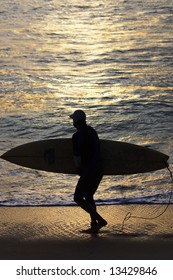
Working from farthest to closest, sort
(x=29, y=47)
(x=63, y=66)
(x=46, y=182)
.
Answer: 1. (x=29, y=47)
2. (x=63, y=66)
3. (x=46, y=182)

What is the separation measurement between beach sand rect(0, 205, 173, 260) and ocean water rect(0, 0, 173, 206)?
2.06ft

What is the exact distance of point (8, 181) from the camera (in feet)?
44.0

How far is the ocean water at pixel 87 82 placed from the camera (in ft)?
43.3

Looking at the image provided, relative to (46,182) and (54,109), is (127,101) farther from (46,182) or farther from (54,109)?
(46,182)

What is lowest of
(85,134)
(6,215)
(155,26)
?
(6,215)

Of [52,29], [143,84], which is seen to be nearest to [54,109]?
[143,84]

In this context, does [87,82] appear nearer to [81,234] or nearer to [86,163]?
[86,163]

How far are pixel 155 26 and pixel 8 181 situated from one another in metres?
17.4

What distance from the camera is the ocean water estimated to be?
13211 mm

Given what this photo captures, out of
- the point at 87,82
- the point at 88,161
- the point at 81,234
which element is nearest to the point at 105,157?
the point at 88,161

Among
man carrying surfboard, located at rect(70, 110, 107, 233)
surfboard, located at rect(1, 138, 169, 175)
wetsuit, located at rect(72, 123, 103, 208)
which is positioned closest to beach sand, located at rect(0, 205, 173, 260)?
man carrying surfboard, located at rect(70, 110, 107, 233)

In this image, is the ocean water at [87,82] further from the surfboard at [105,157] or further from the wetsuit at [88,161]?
the wetsuit at [88,161]

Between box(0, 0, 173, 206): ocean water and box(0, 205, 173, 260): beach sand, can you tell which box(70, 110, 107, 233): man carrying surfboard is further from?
box(0, 0, 173, 206): ocean water

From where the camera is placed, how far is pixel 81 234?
33.2 ft
